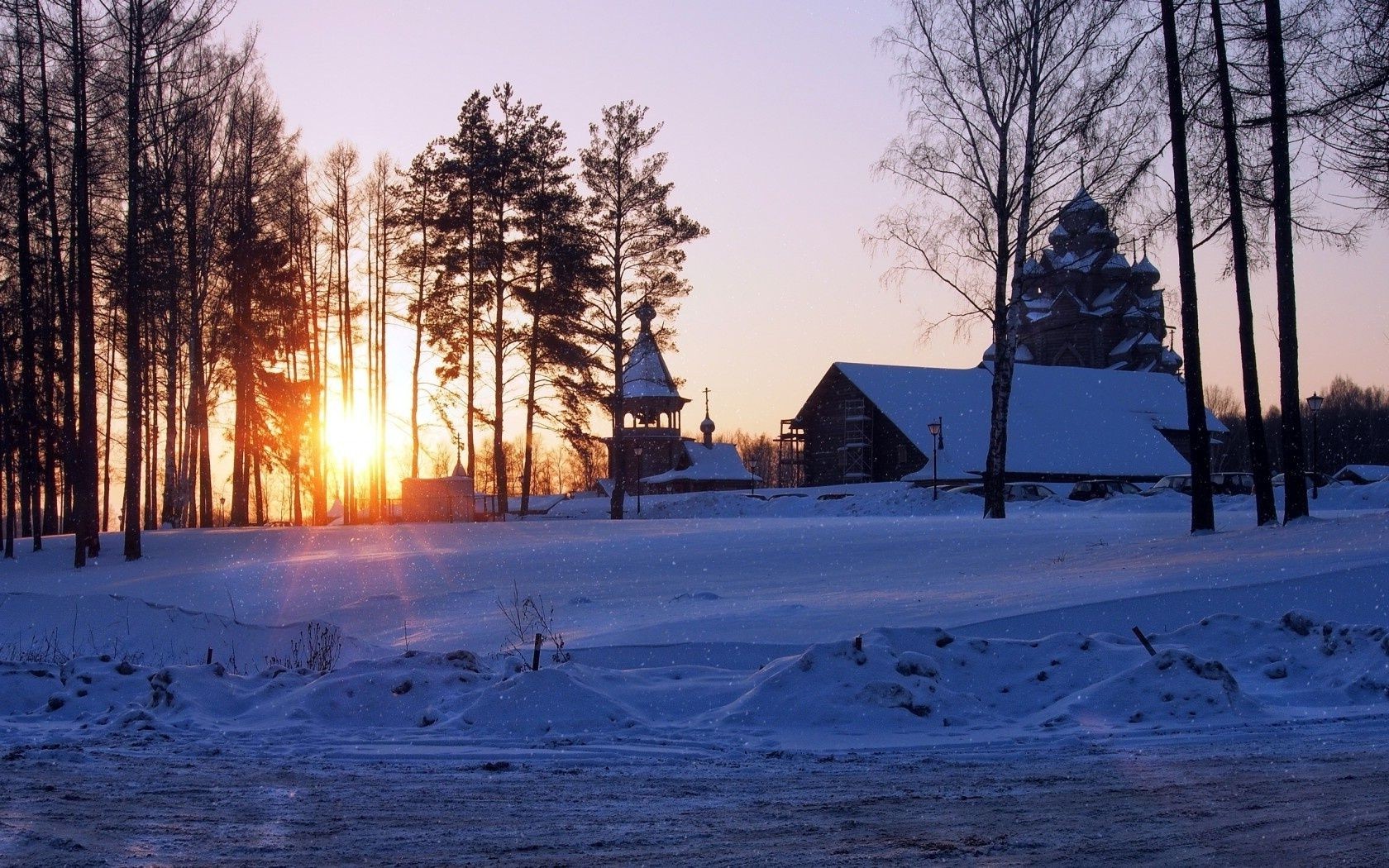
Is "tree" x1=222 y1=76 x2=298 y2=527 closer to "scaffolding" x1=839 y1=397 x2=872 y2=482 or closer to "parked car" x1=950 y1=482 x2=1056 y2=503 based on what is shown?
"parked car" x1=950 y1=482 x2=1056 y2=503

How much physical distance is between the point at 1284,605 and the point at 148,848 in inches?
363

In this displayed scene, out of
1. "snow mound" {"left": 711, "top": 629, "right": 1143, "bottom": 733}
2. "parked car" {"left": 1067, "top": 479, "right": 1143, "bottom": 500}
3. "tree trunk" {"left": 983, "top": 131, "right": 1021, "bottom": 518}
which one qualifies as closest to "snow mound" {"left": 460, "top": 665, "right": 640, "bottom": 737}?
"snow mound" {"left": 711, "top": 629, "right": 1143, "bottom": 733}

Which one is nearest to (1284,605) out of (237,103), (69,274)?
(69,274)

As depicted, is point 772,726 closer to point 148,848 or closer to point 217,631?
point 148,848

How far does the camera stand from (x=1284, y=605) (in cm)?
1041

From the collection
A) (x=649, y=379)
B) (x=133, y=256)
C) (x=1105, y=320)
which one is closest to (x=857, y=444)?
(x=649, y=379)

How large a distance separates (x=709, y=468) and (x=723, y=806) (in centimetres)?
6231

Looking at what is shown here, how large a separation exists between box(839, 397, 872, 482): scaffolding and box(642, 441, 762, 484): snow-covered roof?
11106mm

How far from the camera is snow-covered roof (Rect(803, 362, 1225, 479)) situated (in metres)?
53.6

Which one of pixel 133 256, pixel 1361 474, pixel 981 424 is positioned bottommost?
pixel 1361 474

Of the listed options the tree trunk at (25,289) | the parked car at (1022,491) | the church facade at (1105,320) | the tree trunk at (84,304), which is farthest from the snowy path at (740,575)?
the church facade at (1105,320)

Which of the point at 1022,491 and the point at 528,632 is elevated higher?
the point at 1022,491

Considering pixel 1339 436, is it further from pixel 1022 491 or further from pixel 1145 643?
pixel 1145 643

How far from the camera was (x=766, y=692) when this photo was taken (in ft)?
25.8
